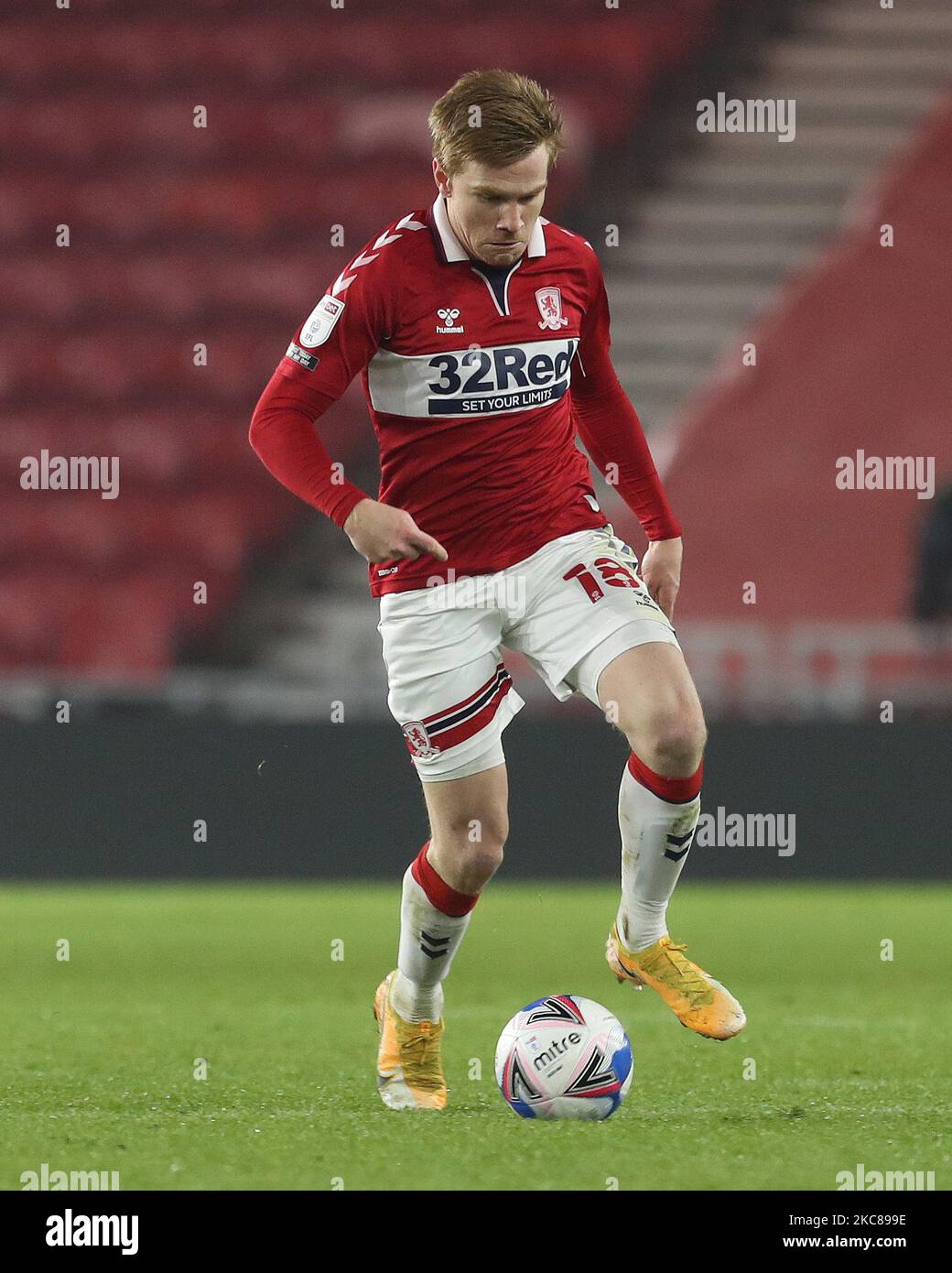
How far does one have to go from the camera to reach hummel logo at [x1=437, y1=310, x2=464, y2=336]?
4.39m

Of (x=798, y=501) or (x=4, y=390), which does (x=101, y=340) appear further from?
(x=798, y=501)

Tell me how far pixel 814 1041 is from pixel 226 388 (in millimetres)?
8369

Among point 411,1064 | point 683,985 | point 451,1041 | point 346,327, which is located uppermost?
point 346,327

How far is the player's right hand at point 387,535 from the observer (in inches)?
161

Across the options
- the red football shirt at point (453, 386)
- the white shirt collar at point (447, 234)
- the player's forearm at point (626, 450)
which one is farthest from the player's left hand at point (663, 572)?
Answer: the white shirt collar at point (447, 234)

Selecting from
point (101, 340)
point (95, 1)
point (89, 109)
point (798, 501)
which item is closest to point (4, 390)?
point (101, 340)

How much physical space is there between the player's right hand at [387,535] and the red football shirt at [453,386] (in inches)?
3.1

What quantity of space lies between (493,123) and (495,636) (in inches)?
42.7

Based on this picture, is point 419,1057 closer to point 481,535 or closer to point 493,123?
point 481,535

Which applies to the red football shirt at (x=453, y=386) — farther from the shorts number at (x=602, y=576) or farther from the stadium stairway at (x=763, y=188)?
the stadium stairway at (x=763, y=188)

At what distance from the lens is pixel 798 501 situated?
39.7 feet

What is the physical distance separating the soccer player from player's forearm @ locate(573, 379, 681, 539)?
0.64 feet

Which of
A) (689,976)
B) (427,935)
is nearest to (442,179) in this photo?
(427,935)

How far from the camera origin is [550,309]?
4.54 meters
